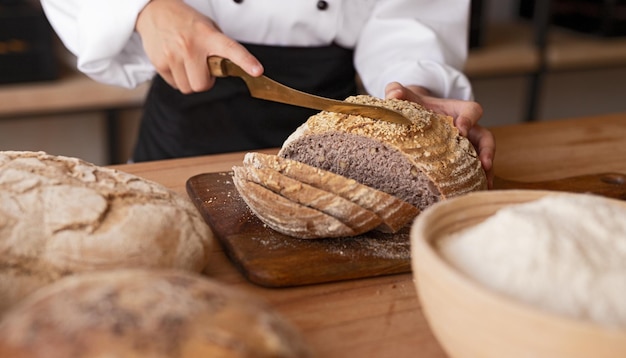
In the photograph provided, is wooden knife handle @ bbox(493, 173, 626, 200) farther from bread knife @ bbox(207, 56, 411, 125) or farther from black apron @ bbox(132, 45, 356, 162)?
black apron @ bbox(132, 45, 356, 162)

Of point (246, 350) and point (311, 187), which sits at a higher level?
point (246, 350)

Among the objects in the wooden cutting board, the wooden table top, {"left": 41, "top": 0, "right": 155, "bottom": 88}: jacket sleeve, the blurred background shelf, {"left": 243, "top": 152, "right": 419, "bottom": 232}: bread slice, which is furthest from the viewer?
the blurred background shelf

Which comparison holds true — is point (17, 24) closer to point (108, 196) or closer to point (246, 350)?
point (108, 196)

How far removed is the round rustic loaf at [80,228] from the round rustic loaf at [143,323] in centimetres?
20

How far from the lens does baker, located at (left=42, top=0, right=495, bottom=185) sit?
5.00 feet

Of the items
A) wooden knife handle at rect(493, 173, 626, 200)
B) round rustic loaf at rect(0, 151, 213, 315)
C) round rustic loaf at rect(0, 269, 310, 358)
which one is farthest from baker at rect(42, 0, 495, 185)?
round rustic loaf at rect(0, 269, 310, 358)

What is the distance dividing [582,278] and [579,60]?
257cm

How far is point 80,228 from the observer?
0.82 meters

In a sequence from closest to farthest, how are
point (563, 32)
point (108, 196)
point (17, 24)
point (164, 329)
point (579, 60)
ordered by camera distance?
point (164, 329)
point (108, 196)
point (17, 24)
point (579, 60)
point (563, 32)

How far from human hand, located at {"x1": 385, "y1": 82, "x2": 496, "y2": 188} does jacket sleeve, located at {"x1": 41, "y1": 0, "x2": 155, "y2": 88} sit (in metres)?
0.51

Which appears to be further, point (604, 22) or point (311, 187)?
point (604, 22)

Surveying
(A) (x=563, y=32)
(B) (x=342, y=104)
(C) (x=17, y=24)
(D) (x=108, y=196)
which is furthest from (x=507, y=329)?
(A) (x=563, y=32)

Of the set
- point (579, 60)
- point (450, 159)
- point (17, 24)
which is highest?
point (450, 159)

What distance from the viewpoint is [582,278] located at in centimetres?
61
